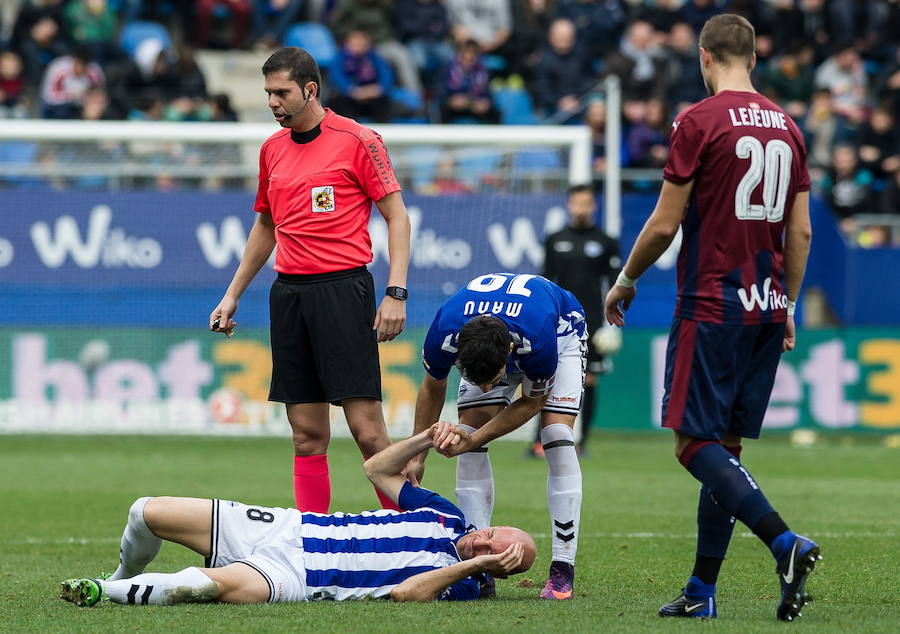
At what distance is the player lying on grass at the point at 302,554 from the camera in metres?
5.80

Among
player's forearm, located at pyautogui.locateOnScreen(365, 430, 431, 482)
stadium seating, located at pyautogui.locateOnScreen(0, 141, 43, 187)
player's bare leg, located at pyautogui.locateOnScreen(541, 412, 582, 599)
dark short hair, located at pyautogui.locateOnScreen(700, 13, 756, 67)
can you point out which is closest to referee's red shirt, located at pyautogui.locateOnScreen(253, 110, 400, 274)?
player's forearm, located at pyautogui.locateOnScreen(365, 430, 431, 482)

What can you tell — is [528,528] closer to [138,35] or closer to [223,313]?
[223,313]

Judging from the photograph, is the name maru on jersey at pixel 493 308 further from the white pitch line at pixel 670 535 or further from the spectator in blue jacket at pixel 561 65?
the spectator in blue jacket at pixel 561 65

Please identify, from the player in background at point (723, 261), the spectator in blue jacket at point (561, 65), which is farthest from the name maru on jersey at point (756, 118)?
the spectator in blue jacket at point (561, 65)

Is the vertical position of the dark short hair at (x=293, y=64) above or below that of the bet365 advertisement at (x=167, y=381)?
above

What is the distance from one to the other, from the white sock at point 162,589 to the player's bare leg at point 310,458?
4.91 ft

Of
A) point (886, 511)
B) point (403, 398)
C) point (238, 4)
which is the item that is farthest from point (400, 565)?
point (238, 4)

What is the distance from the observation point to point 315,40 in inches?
788

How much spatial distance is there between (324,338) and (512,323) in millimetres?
1357

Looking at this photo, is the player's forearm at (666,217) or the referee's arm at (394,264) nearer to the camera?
the player's forearm at (666,217)

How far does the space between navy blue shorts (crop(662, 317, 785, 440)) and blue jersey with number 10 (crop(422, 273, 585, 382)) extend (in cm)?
64

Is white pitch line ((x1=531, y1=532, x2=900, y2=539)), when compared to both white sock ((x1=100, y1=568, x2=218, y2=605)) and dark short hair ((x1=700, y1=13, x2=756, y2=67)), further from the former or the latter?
dark short hair ((x1=700, y1=13, x2=756, y2=67))

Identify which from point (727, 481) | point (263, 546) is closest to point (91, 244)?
point (263, 546)

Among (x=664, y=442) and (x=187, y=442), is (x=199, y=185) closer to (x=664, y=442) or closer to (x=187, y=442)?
(x=187, y=442)
